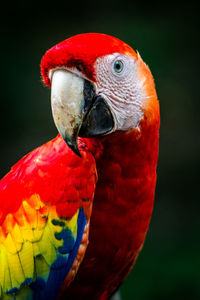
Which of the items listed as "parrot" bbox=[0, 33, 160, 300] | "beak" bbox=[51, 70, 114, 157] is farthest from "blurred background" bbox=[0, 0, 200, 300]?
"beak" bbox=[51, 70, 114, 157]

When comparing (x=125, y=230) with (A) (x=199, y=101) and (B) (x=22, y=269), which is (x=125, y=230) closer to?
(B) (x=22, y=269)

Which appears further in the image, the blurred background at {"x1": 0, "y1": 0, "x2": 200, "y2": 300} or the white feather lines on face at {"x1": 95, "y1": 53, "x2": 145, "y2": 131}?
the blurred background at {"x1": 0, "y1": 0, "x2": 200, "y2": 300}

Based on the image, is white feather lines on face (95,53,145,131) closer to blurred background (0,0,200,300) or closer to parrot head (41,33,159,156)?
parrot head (41,33,159,156)

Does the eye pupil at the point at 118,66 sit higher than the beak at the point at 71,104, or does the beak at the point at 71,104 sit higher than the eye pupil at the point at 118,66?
the eye pupil at the point at 118,66

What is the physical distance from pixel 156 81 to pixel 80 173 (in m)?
1.66

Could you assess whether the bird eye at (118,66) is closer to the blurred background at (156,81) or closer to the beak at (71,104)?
the beak at (71,104)

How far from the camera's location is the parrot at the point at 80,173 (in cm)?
87

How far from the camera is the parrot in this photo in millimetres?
867

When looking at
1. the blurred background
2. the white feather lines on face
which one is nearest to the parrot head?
the white feather lines on face

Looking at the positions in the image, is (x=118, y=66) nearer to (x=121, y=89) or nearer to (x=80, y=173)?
(x=121, y=89)

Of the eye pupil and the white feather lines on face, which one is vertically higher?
the eye pupil

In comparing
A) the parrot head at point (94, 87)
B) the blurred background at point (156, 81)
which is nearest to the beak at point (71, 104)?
the parrot head at point (94, 87)

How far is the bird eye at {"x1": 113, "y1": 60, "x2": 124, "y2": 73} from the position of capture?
0.92 metres

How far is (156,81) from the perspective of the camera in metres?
2.47
